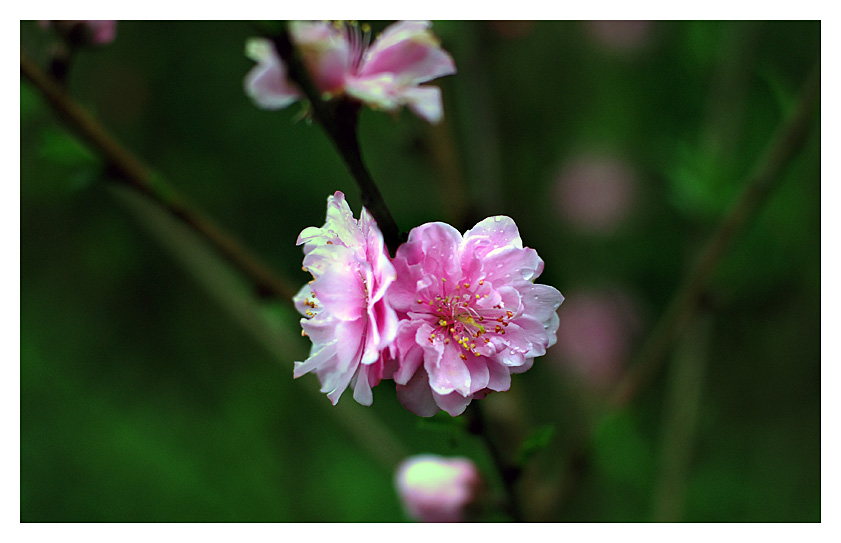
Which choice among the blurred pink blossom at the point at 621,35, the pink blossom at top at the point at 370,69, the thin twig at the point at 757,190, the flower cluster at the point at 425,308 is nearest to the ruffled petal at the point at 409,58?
the pink blossom at top at the point at 370,69

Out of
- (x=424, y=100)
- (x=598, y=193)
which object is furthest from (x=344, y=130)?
(x=598, y=193)

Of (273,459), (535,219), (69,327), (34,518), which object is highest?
(535,219)

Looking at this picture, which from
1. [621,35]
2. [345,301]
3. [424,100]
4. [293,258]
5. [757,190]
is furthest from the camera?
[621,35]

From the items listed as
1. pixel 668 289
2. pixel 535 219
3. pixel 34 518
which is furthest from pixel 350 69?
pixel 34 518

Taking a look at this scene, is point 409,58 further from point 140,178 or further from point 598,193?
point 598,193

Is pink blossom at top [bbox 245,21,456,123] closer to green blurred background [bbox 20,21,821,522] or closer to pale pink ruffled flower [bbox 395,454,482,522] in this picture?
pale pink ruffled flower [bbox 395,454,482,522]
